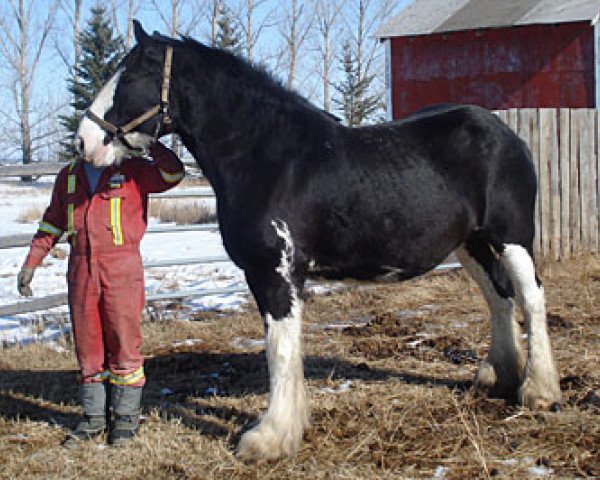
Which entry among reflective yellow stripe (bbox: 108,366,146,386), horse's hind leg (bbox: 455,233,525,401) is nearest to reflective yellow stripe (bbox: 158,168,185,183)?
reflective yellow stripe (bbox: 108,366,146,386)

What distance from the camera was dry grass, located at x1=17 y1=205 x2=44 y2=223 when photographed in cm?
1423

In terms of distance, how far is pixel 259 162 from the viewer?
375cm

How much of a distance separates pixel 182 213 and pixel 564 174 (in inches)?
284

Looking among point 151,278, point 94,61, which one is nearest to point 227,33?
point 94,61

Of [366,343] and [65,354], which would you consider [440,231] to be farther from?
[65,354]

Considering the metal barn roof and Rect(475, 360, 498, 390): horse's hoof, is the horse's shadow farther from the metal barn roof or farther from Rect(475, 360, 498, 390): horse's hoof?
the metal barn roof

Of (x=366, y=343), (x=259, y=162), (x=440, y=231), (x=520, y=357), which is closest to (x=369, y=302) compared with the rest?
(x=366, y=343)

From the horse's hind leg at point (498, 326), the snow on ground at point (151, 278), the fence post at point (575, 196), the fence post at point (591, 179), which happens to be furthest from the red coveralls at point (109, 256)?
the fence post at point (591, 179)

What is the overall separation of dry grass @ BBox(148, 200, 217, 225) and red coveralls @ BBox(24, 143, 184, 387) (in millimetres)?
9020

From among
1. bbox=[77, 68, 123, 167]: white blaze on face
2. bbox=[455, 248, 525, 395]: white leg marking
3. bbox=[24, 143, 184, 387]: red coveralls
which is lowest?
bbox=[455, 248, 525, 395]: white leg marking

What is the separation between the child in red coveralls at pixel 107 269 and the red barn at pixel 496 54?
14.9m

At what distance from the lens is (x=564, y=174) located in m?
9.03

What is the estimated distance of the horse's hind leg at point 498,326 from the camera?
448 centimetres

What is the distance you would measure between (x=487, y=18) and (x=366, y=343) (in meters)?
14.7
